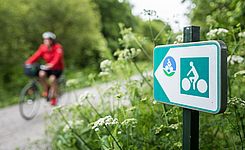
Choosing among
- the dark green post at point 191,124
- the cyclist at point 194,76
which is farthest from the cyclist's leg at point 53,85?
the cyclist at point 194,76

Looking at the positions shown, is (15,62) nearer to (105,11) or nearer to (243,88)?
(243,88)

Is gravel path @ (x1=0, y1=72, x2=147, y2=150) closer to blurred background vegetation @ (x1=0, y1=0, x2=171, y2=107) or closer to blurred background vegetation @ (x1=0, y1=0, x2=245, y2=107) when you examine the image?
blurred background vegetation @ (x1=0, y1=0, x2=245, y2=107)

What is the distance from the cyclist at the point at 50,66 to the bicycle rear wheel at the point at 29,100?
0.26 metres

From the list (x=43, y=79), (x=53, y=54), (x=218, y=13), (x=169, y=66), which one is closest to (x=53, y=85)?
(x=43, y=79)

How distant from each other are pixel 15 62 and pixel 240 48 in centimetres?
825

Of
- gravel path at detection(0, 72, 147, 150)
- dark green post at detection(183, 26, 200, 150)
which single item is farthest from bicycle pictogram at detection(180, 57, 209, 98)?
gravel path at detection(0, 72, 147, 150)

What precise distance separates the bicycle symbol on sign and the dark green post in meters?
0.15

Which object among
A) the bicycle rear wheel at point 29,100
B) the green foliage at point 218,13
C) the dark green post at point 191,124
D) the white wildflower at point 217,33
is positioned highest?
the green foliage at point 218,13

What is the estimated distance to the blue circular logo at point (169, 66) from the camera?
156cm

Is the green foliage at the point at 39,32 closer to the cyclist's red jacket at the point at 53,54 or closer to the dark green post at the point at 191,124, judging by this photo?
the cyclist's red jacket at the point at 53,54

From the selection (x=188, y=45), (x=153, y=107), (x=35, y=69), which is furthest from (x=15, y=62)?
(x=188, y=45)

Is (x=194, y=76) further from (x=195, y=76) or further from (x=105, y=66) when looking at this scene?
(x=105, y=66)

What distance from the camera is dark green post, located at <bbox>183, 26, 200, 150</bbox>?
1.50 meters

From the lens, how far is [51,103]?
637cm
